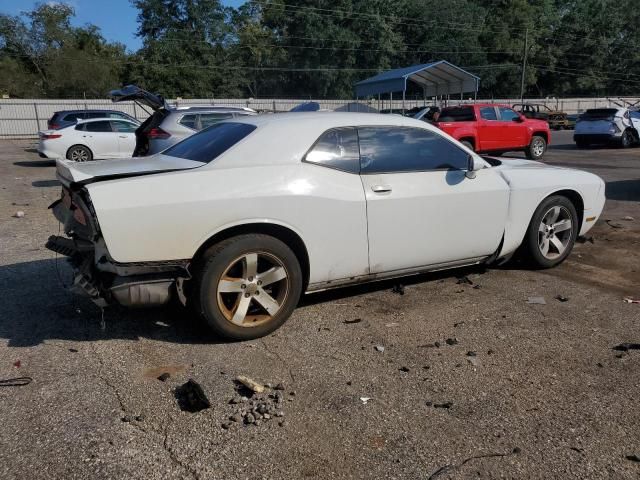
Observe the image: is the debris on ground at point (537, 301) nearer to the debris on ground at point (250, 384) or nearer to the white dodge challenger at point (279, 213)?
the white dodge challenger at point (279, 213)

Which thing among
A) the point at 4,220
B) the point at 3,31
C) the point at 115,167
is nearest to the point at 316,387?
the point at 115,167

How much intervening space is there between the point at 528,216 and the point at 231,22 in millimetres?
67019

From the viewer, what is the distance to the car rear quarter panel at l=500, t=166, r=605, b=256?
5.14m

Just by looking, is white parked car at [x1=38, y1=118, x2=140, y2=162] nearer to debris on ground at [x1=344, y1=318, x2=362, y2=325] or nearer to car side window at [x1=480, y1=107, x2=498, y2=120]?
car side window at [x1=480, y1=107, x2=498, y2=120]

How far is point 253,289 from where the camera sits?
3967mm

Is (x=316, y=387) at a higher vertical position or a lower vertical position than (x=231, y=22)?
lower

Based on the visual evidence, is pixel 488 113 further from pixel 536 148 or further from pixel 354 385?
pixel 354 385

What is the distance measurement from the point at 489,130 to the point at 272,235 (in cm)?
1414

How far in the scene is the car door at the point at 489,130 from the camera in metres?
16.6

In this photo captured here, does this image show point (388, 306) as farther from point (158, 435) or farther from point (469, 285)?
point (158, 435)

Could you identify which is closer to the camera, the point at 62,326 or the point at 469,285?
the point at 62,326

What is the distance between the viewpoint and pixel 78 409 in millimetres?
3148

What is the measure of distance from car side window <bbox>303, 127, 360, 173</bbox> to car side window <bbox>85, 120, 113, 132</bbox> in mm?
13599

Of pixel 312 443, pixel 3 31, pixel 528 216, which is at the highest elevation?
pixel 3 31
